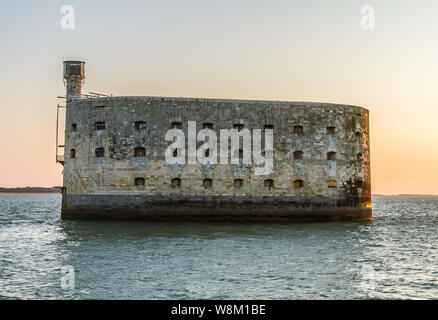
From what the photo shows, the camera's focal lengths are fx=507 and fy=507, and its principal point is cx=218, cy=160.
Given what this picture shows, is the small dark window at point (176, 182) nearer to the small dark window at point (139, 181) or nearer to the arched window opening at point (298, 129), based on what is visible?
the small dark window at point (139, 181)

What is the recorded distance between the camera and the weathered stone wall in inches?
969

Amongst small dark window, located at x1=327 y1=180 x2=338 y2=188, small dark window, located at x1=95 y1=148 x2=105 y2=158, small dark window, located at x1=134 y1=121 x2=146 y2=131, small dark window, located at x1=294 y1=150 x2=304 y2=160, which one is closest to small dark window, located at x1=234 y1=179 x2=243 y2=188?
small dark window, located at x1=294 y1=150 x2=304 y2=160

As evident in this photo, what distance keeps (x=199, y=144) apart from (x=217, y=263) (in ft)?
40.0

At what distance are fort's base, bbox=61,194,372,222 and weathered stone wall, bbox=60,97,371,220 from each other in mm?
245

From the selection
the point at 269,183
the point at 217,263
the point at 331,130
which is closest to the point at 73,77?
the point at 269,183

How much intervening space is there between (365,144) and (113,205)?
45.0ft

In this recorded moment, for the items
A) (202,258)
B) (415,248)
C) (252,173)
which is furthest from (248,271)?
(252,173)

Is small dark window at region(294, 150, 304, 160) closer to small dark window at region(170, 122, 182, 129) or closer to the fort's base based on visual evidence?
the fort's base

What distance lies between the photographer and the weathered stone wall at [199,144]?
969 inches

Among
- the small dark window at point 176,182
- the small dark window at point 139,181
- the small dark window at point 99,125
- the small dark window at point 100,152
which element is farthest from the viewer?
the small dark window at point 99,125

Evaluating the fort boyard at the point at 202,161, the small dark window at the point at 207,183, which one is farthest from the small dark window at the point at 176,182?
the small dark window at the point at 207,183

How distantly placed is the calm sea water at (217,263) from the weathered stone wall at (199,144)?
3.40m

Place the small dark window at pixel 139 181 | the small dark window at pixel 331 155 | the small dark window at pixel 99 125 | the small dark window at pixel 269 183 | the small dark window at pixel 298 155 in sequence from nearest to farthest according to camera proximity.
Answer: the small dark window at pixel 139 181, the small dark window at pixel 99 125, the small dark window at pixel 269 183, the small dark window at pixel 298 155, the small dark window at pixel 331 155

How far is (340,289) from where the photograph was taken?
10336mm
